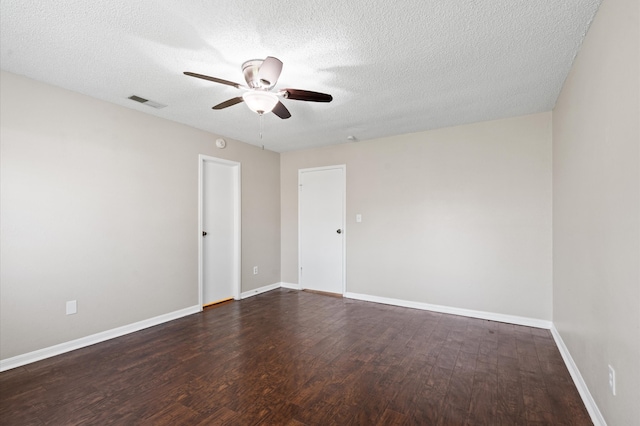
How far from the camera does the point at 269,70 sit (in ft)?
6.15

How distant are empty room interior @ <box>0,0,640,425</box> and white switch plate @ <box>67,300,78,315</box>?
15 mm

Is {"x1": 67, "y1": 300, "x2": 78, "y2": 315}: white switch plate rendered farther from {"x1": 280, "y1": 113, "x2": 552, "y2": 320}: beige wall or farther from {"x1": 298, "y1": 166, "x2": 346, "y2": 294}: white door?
{"x1": 280, "y1": 113, "x2": 552, "y2": 320}: beige wall

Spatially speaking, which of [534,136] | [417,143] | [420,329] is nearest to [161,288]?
[420,329]

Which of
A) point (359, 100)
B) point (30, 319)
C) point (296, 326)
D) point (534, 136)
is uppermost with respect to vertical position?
point (359, 100)

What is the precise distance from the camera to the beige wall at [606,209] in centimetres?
131

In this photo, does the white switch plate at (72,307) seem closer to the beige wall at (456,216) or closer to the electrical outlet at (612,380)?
the beige wall at (456,216)

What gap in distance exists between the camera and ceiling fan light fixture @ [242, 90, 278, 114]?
6.83ft

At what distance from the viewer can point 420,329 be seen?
3.28 meters

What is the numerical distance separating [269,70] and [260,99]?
0.87ft

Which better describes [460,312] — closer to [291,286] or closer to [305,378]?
[305,378]

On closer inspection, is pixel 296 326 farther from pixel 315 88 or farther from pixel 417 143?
pixel 417 143

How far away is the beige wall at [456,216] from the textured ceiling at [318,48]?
61 cm

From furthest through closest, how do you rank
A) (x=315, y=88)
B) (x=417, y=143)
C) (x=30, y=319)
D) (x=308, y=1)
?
(x=417, y=143) < (x=315, y=88) < (x=30, y=319) < (x=308, y=1)

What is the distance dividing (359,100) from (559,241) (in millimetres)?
2422
